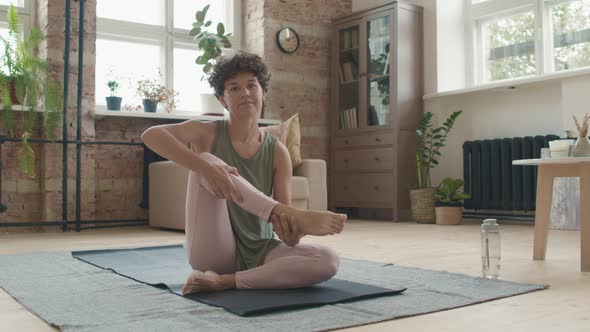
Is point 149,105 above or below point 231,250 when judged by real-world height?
above

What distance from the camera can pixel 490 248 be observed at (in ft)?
7.76

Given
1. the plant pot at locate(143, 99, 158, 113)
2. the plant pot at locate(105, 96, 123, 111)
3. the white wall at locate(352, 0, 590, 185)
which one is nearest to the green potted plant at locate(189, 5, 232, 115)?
the plant pot at locate(143, 99, 158, 113)

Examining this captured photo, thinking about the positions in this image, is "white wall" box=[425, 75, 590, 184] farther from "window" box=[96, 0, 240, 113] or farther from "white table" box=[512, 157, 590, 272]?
"window" box=[96, 0, 240, 113]

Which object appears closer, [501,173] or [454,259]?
[454,259]

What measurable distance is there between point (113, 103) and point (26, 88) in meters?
0.75

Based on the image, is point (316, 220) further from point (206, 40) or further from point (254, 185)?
point (206, 40)

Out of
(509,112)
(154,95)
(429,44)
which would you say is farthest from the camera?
(429,44)

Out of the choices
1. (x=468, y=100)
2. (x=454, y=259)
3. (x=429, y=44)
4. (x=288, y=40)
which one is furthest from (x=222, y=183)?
(x=288, y=40)

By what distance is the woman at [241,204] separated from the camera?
182 centimetres

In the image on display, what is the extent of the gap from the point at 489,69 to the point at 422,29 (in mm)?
739

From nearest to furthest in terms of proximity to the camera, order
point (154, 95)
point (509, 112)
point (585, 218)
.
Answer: point (585, 218) → point (509, 112) → point (154, 95)

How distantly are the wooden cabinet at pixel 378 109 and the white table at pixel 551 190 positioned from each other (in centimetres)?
276

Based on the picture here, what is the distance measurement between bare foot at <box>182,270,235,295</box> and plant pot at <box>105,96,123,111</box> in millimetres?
3463

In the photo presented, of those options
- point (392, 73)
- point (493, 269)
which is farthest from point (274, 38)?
point (493, 269)
